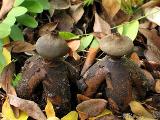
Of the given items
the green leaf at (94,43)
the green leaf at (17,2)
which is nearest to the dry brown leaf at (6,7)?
the green leaf at (17,2)

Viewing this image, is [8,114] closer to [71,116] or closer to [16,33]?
[71,116]

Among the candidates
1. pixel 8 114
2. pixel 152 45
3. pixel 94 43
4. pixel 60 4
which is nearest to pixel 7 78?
pixel 8 114

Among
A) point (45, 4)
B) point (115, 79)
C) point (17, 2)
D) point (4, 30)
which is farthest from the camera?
point (45, 4)

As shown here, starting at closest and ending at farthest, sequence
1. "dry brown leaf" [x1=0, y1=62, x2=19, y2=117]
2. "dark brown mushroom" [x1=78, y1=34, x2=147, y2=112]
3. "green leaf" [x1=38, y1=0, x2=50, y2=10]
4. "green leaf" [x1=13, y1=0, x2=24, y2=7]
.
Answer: "dark brown mushroom" [x1=78, y1=34, x2=147, y2=112] < "dry brown leaf" [x1=0, y1=62, x2=19, y2=117] < "green leaf" [x1=13, y1=0, x2=24, y2=7] < "green leaf" [x1=38, y1=0, x2=50, y2=10]

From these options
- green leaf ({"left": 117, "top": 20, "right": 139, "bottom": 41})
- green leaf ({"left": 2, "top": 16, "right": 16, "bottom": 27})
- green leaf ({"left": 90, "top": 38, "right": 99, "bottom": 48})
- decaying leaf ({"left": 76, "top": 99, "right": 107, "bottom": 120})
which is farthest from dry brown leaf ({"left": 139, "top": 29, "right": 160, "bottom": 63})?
green leaf ({"left": 2, "top": 16, "right": 16, "bottom": 27})

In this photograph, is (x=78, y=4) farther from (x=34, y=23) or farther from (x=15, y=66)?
(x=15, y=66)

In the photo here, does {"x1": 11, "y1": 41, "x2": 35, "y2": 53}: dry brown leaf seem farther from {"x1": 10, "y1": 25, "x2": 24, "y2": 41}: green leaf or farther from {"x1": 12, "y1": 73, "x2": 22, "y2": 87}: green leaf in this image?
{"x1": 12, "y1": 73, "x2": 22, "y2": 87}: green leaf
